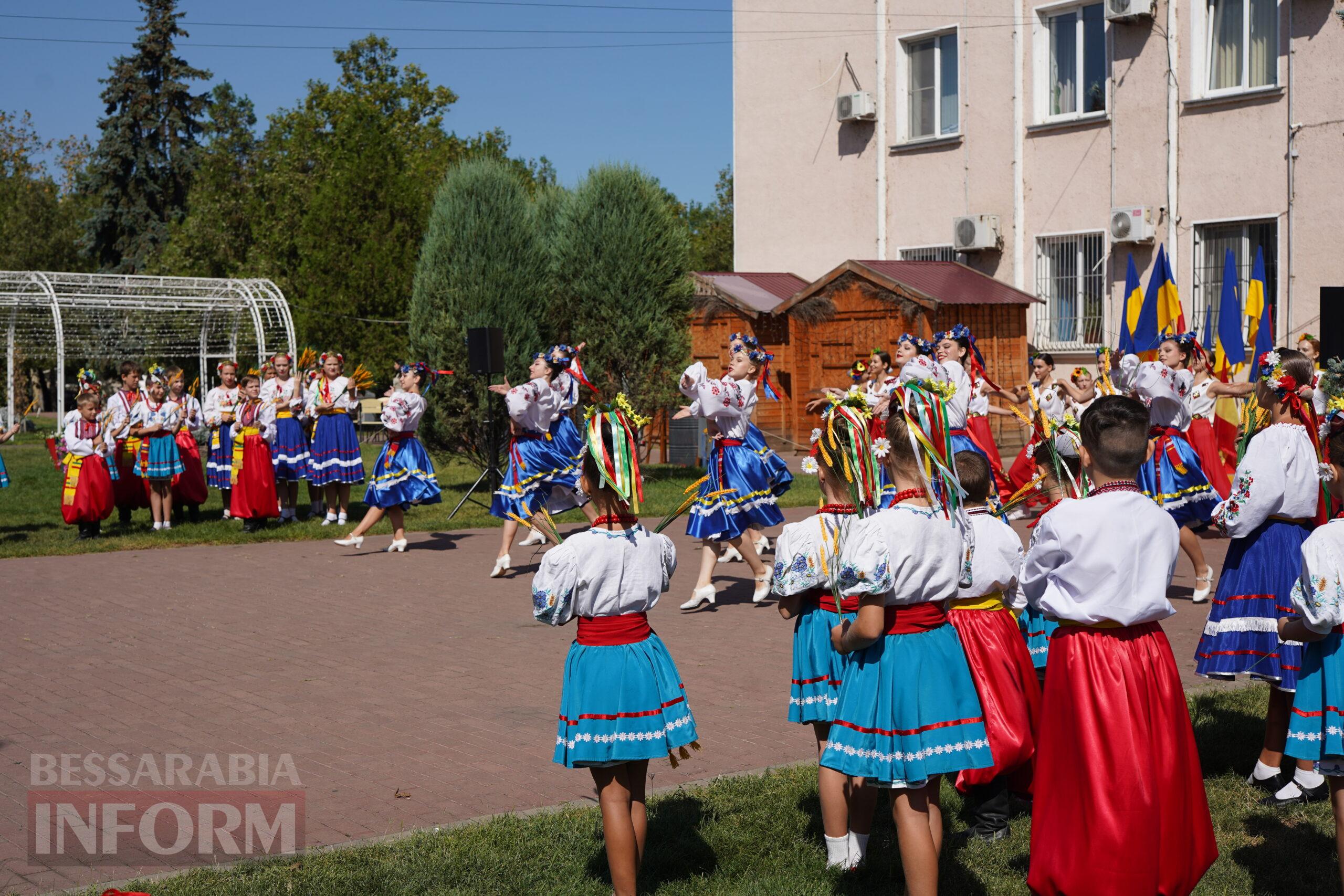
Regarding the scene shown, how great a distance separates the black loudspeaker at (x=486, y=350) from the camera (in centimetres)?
1605

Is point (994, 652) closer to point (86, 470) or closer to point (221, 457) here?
point (86, 470)

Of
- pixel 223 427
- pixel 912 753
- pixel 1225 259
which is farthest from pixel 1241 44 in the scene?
pixel 912 753

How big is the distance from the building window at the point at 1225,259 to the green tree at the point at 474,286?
953cm

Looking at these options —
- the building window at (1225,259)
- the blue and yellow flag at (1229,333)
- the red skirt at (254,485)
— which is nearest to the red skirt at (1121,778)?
the blue and yellow flag at (1229,333)

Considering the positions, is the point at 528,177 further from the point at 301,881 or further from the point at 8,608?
the point at 301,881

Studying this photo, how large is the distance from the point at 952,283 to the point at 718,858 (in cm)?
1643

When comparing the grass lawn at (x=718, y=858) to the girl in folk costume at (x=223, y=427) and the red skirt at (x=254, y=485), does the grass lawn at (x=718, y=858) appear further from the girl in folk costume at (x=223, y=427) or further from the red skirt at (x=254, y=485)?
the girl in folk costume at (x=223, y=427)

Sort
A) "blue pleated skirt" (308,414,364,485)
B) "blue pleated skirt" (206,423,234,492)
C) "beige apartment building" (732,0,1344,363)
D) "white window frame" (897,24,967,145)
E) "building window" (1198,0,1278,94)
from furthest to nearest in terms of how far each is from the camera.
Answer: "white window frame" (897,24,967,145) → "building window" (1198,0,1278,94) → "beige apartment building" (732,0,1344,363) → "blue pleated skirt" (206,423,234,492) → "blue pleated skirt" (308,414,364,485)

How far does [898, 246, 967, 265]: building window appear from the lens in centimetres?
2188

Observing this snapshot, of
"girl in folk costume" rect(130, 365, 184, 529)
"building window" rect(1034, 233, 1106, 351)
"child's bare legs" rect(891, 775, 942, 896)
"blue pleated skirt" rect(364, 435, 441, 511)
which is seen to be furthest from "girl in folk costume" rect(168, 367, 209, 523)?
"building window" rect(1034, 233, 1106, 351)

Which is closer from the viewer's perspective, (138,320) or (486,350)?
(486,350)

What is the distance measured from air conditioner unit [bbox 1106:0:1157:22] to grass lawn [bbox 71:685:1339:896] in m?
15.8

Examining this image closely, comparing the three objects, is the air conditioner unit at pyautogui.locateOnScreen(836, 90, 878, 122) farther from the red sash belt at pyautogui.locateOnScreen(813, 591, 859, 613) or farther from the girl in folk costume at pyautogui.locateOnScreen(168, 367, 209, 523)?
the red sash belt at pyautogui.locateOnScreen(813, 591, 859, 613)

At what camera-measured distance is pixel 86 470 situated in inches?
559
